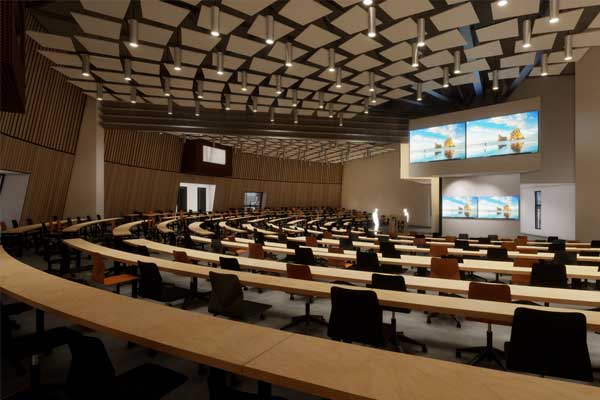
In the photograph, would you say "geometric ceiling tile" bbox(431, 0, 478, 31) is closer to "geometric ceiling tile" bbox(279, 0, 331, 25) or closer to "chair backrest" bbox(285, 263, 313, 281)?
"geometric ceiling tile" bbox(279, 0, 331, 25)

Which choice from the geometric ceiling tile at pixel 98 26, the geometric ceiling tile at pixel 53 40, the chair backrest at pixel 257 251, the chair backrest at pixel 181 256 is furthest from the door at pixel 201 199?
the chair backrest at pixel 181 256

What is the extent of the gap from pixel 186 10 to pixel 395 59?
4.88 metres

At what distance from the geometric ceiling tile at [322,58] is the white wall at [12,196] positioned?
979 centimetres

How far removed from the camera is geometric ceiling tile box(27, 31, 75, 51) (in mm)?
6614

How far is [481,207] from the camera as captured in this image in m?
13.1

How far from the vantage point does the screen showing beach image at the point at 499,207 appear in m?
→ 12.2

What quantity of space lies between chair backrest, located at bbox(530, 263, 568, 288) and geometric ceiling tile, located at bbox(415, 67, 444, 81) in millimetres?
6542

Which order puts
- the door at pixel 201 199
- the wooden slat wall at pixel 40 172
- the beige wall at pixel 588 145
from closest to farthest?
the wooden slat wall at pixel 40 172
the beige wall at pixel 588 145
the door at pixel 201 199

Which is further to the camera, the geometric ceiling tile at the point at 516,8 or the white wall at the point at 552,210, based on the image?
the white wall at the point at 552,210

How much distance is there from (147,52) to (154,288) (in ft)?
19.4

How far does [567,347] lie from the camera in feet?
7.00

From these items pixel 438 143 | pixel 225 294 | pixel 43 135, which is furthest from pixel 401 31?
pixel 43 135

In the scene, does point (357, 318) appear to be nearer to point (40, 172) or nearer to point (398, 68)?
point (398, 68)

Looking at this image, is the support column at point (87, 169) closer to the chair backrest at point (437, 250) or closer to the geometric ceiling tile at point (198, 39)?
the geometric ceiling tile at point (198, 39)
